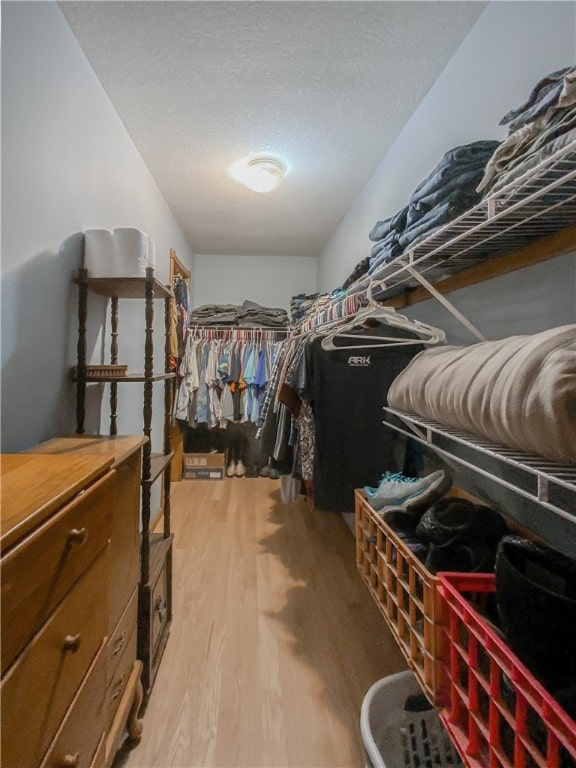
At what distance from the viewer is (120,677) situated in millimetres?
1023

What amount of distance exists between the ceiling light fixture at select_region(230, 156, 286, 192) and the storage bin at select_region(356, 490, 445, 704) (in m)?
1.94

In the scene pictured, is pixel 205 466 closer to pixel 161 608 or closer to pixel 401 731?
pixel 161 608

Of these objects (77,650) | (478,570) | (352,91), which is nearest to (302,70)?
(352,91)

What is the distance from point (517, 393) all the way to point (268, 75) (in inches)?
65.5

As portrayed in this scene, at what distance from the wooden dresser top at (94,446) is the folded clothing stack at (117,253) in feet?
2.03

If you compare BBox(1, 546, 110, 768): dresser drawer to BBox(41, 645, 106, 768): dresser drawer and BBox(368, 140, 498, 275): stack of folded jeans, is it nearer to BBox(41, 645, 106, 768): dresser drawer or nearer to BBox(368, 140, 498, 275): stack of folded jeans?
BBox(41, 645, 106, 768): dresser drawer

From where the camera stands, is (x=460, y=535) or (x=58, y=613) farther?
(x=460, y=535)

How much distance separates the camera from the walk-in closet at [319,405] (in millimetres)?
615

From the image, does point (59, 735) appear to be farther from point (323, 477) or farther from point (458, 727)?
point (323, 477)

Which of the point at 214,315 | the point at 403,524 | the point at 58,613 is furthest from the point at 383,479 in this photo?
the point at 214,315

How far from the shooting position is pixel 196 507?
114 inches

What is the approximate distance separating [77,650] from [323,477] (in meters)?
0.99

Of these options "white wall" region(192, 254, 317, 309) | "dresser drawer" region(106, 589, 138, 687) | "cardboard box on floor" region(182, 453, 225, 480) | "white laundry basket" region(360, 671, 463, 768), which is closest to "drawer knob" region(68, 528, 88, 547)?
"dresser drawer" region(106, 589, 138, 687)

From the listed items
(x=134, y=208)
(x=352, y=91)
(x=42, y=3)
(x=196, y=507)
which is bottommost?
(x=196, y=507)
